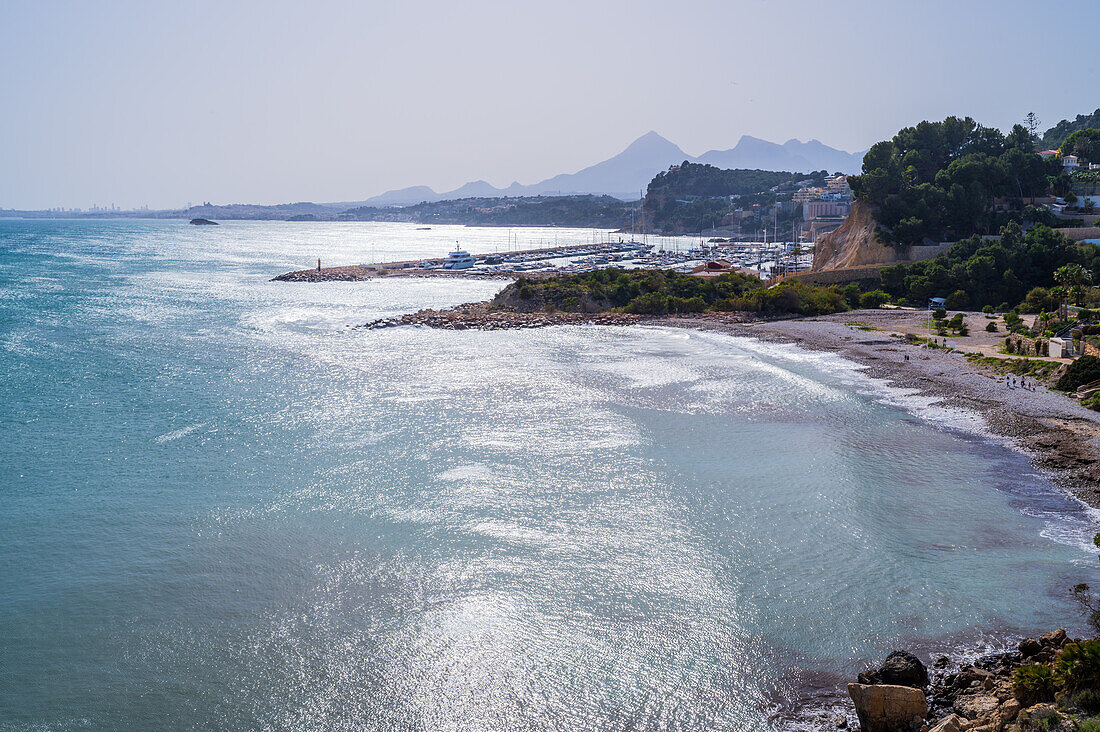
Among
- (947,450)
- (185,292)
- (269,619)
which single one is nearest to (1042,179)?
(947,450)

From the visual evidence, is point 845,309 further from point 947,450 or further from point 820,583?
point 820,583

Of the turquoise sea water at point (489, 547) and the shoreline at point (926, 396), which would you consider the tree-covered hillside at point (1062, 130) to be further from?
the turquoise sea water at point (489, 547)

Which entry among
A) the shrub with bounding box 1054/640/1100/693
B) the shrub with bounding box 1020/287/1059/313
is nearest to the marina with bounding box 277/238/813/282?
the shrub with bounding box 1020/287/1059/313

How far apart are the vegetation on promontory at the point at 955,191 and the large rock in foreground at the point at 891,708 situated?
201 feet

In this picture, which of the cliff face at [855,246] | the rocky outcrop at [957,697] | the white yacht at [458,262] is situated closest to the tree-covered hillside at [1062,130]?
the cliff face at [855,246]

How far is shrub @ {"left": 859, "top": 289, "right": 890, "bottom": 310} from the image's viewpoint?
6172 cm

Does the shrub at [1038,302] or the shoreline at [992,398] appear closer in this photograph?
the shoreline at [992,398]

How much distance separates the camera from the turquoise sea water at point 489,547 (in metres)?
13.8

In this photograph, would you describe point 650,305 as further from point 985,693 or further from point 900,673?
point 985,693

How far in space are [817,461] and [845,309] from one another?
39.2m

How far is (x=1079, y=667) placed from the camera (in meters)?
11.5

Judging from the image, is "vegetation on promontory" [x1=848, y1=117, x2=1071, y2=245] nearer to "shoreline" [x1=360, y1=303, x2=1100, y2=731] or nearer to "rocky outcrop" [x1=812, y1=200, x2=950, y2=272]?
"rocky outcrop" [x1=812, y1=200, x2=950, y2=272]

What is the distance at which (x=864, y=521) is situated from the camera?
20.8m

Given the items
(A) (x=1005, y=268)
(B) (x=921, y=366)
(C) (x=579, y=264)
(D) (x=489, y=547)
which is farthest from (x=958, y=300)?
(C) (x=579, y=264)
